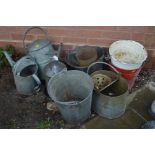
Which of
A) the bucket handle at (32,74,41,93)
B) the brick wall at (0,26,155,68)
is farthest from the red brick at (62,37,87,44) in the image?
the bucket handle at (32,74,41,93)

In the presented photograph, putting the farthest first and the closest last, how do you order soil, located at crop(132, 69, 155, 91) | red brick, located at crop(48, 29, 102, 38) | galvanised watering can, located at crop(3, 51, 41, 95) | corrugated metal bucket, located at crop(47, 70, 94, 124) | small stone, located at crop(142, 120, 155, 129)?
soil, located at crop(132, 69, 155, 91), red brick, located at crop(48, 29, 102, 38), galvanised watering can, located at crop(3, 51, 41, 95), small stone, located at crop(142, 120, 155, 129), corrugated metal bucket, located at crop(47, 70, 94, 124)

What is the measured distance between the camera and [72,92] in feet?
11.9

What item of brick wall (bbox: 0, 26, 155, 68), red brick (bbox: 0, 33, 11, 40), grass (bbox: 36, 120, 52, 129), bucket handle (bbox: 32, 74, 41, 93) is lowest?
grass (bbox: 36, 120, 52, 129)

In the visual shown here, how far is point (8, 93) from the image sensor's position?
3771mm

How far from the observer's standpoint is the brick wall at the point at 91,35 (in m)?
3.64

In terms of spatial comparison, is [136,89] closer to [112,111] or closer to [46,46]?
[112,111]

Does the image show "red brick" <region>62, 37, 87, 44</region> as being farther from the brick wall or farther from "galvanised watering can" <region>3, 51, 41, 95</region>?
"galvanised watering can" <region>3, 51, 41, 95</region>

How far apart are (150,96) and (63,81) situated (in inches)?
41.5

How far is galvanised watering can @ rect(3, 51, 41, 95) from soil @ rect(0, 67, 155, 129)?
86mm

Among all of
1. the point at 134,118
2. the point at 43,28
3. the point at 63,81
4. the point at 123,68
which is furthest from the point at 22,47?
the point at 134,118

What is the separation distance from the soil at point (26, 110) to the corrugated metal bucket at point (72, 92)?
19 centimetres

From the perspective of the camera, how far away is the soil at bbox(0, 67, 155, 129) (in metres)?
3.48

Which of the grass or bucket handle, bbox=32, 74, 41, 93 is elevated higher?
bucket handle, bbox=32, 74, 41, 93

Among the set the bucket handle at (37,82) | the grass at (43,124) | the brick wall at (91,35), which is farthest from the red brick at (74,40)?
the grass at (43,124)
